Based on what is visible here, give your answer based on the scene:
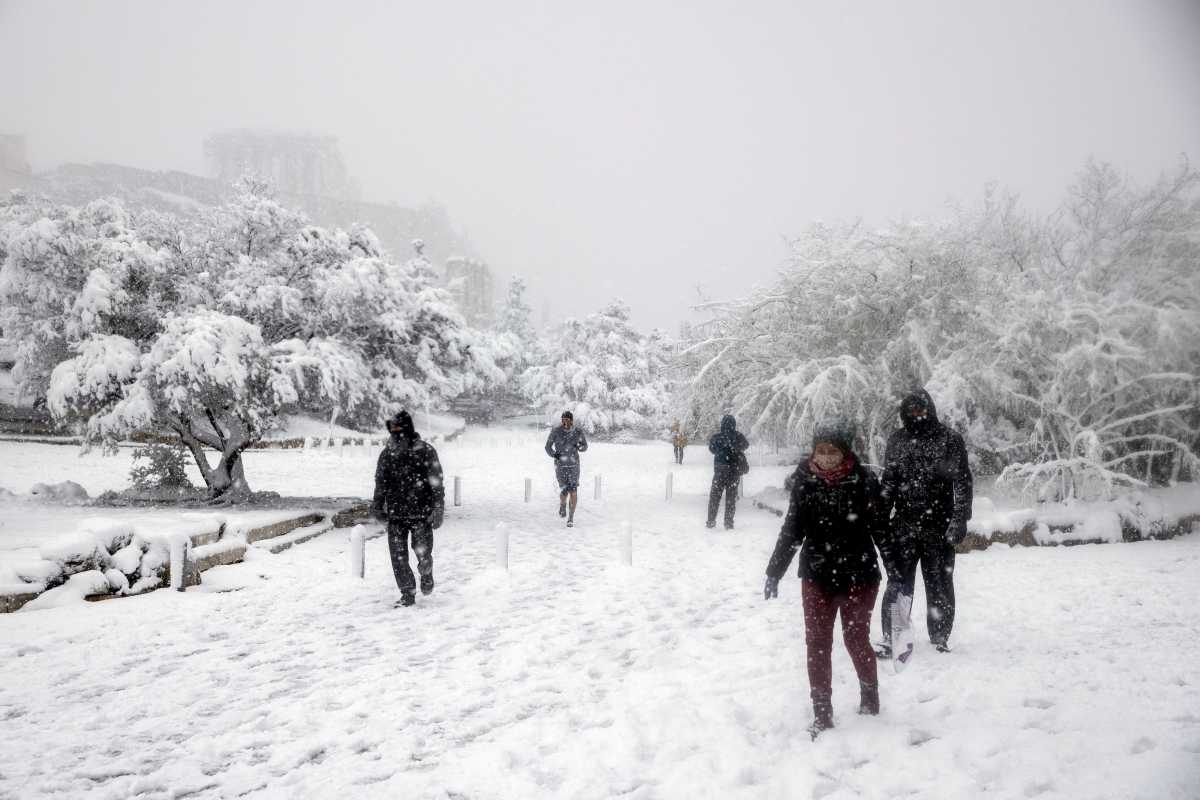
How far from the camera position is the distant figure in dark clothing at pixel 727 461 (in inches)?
453

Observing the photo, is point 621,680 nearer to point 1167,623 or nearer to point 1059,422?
point 1167,623

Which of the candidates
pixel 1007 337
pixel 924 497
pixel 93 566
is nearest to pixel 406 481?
pixel 93 566

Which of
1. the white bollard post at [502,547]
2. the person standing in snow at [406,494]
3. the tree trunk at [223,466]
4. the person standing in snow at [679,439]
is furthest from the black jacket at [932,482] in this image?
the person standing in snow at [679,439]

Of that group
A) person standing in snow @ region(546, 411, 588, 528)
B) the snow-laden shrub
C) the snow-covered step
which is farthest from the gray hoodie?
the snow-laden shrub

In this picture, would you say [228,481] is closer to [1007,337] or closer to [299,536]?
[299,536]

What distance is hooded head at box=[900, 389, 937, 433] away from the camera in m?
4.92

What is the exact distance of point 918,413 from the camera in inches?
194

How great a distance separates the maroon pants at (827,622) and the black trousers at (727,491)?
8.24 m

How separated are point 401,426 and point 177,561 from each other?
3.26m

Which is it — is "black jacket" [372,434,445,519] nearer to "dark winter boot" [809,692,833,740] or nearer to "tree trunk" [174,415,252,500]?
"dark winter boot" [809,692,833,740]

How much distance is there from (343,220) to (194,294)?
12653cm

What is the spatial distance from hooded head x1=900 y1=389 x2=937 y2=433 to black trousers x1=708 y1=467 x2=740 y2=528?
23.4ft

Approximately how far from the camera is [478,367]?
1475 centimetres

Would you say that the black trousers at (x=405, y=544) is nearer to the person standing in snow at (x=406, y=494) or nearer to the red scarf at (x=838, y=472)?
the person standing in snow at (x=406, y=494)
